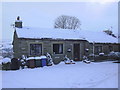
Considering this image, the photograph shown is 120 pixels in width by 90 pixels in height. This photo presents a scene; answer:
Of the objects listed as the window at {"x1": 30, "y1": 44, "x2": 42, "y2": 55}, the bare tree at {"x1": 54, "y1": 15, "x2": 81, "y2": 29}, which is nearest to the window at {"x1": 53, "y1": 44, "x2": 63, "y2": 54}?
the window at {"x1": 30, "y1": 44, "x2": 42, "y2": 55}

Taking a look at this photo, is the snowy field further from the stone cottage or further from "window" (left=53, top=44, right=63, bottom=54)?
"window" (left=53, top=44, right=63, bottom=54)

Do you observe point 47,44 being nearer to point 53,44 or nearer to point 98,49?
point 53,44

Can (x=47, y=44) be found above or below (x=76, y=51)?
above

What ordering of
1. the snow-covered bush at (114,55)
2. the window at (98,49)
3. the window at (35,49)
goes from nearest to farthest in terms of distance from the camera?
the window at (35,49) → the snow-covered bush at (114,55) → the window at (98,49)

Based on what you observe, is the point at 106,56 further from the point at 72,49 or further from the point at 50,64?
the point at 50,64

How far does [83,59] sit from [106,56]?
11.9 ft

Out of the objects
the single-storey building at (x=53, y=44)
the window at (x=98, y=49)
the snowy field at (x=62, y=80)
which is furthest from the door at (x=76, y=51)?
the snowy field at (x=62, y=80)

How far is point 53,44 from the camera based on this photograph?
60.5 feet

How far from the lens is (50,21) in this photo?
4125cm

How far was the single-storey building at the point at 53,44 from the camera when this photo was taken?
16.9 metres

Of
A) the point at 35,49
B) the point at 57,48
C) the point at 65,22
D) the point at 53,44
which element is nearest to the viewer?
the point at 35,49

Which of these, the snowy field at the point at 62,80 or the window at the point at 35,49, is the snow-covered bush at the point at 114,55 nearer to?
the window at the point at 35,49

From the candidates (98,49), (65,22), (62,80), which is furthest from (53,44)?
(65,22)

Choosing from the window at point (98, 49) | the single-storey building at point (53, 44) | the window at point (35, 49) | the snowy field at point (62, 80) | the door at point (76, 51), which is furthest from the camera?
the window at point (98, 49)
